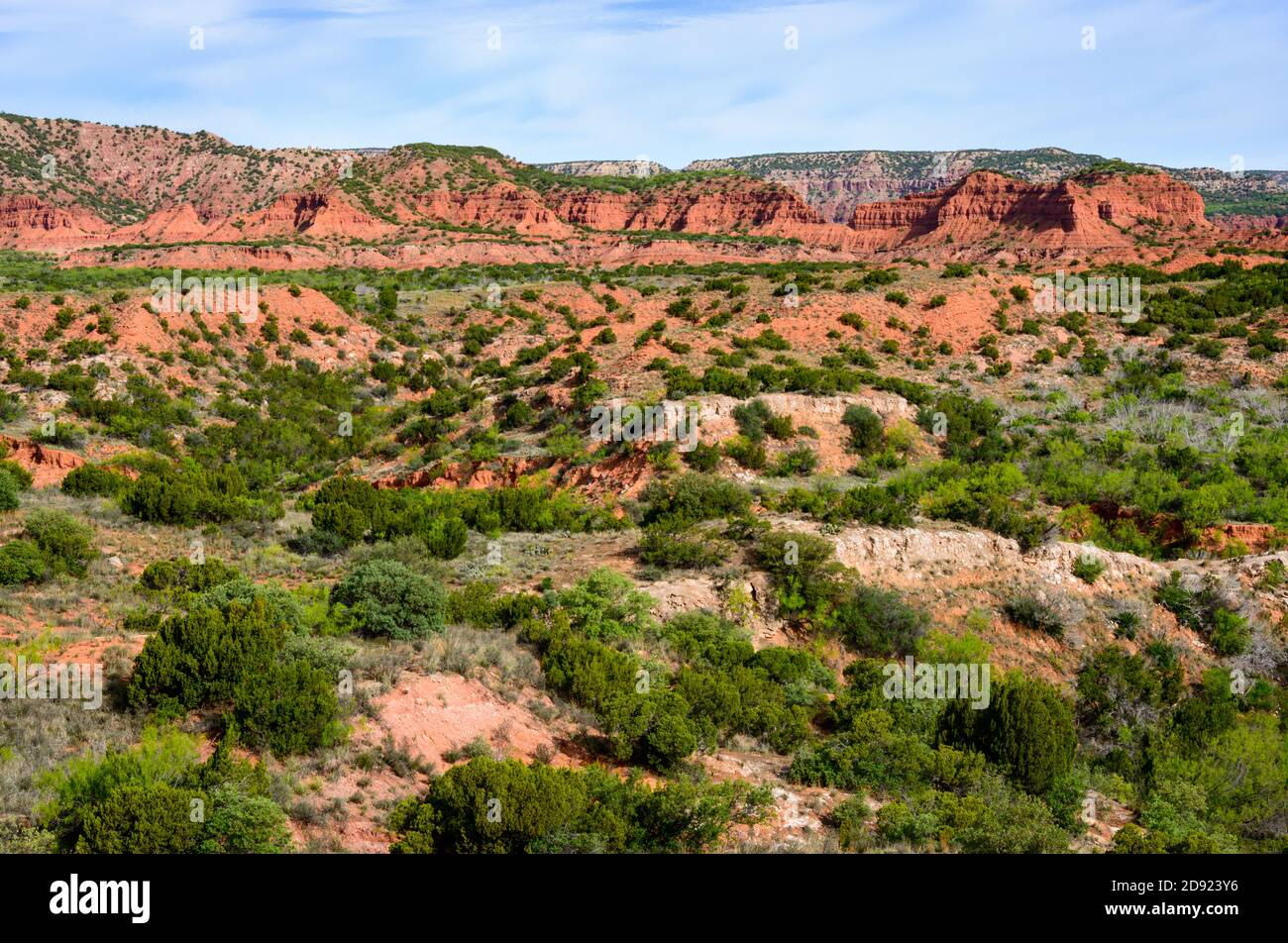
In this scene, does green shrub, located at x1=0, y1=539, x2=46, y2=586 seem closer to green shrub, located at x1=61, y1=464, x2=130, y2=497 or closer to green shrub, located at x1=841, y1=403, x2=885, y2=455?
green shrub, located at x1=61, y1=464, x2=130, y2=497

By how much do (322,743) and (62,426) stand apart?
22.1 m

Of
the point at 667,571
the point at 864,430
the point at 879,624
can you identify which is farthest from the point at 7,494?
the point at 864,430

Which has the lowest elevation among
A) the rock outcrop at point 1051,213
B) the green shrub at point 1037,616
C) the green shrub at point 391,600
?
the green shrub at point 1037,616

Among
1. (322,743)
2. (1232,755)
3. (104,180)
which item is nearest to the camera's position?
(322,743)

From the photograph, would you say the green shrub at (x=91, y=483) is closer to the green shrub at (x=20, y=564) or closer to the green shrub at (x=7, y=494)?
the green shrub at (x=7, y=494)

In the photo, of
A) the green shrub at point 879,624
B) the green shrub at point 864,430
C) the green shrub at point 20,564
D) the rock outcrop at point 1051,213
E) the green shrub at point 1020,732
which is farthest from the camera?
the rock outcrop at point 1051,213

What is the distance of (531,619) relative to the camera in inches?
492

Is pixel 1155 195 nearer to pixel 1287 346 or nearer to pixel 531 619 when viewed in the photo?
pixel 1287 346

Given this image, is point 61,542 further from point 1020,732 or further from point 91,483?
point 1020,732

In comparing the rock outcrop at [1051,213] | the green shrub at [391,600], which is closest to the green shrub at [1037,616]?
the green shrub at [391,600]

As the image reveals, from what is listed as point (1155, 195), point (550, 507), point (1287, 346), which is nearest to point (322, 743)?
point (550, 507)

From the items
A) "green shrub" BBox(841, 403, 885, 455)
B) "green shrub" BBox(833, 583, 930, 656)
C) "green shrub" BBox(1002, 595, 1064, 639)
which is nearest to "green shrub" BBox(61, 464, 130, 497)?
"green shrub" BBox(833, 583, 930, 656)
